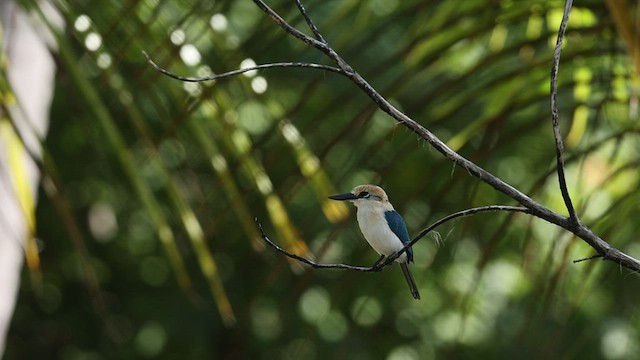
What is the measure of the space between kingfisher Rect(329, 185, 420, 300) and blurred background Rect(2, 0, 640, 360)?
67cm

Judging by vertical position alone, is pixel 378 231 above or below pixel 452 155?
below

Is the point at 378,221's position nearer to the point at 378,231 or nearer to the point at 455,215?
the point at 378,231

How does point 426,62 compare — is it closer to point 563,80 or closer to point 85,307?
point 563,80

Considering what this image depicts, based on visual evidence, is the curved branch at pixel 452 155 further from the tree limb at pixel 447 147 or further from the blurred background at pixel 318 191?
the blurred background at pixel 318 191

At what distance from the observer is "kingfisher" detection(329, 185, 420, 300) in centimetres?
157

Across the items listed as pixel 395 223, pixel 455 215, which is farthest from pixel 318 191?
pixel 455 215

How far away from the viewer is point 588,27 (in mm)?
2641

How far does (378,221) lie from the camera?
67.7 inches

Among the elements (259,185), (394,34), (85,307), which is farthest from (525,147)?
(259,185)

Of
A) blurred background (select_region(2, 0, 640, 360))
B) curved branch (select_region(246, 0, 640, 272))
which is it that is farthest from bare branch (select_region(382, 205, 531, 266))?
blurred background (select_region(2, 0, 640, 360))

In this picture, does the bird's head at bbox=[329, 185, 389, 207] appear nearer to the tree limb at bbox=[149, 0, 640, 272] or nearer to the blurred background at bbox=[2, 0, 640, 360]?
the tree limb at bbox=[149, 0, 640, 272]

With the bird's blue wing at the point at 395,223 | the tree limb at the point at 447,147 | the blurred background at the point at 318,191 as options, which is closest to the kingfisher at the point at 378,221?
the bird's blue wing at the point at 395,223

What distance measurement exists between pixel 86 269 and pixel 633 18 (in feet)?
4.49

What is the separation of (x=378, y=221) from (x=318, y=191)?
82 centimetres
